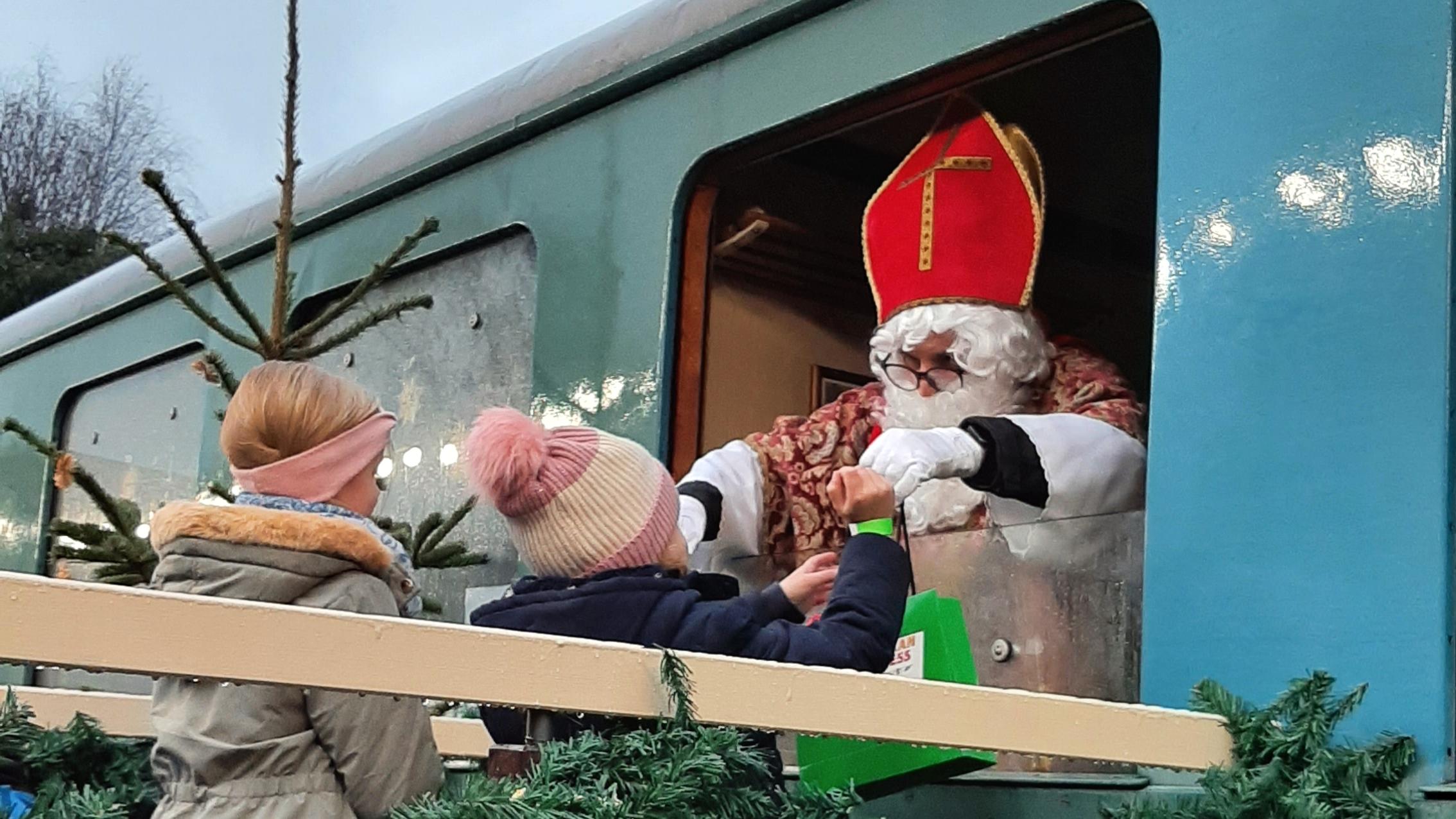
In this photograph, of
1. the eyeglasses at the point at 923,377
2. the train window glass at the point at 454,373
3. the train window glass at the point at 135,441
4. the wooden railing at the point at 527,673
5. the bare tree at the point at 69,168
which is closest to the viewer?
the wooden railing at the point at 527,673

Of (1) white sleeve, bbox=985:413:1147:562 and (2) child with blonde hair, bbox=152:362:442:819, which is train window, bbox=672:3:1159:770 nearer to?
(1) white sleeve, bbox=985:413:1147:562

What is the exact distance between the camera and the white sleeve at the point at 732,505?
3.07 m

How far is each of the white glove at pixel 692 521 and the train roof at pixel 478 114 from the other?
0.85m

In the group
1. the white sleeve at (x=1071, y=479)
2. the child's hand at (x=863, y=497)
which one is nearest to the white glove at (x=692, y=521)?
the white sleeve at (x=1071, y=479)

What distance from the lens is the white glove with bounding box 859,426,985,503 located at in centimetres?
249

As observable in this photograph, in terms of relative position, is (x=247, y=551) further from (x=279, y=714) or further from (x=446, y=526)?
(x=446, y=526)

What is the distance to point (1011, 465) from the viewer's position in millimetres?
2580

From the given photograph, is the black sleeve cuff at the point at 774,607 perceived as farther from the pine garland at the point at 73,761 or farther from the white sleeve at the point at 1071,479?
the pine garland at the point at 73,761

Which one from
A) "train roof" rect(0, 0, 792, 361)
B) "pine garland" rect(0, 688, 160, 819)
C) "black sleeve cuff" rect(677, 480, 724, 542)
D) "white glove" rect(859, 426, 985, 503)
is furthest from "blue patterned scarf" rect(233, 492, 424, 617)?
"train roof" rect(0, 0, 792, 361)

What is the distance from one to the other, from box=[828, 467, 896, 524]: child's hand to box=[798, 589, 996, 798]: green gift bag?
4.8 inches

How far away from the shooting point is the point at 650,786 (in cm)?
156

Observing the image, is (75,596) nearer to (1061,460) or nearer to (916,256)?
(1061,460)

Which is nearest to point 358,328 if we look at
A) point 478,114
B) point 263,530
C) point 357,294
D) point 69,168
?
point 357,294

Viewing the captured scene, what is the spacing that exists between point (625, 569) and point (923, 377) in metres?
1.14
